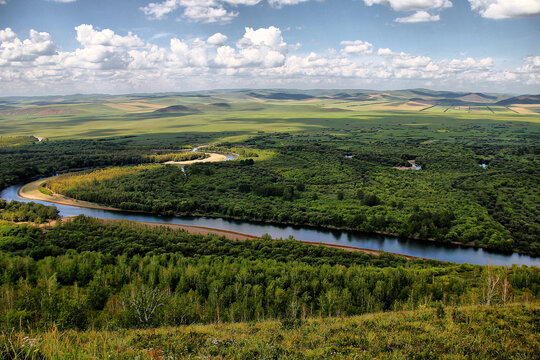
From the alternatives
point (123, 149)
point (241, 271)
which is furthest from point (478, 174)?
point (123, 149)

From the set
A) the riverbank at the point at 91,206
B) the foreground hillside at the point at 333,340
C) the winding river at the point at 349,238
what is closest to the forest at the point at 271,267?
the foreground hillside at the point at 333,340

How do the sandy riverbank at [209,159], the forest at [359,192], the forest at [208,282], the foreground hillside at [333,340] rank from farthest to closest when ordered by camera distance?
the sandy riverbank at [209,159] < the forest at [359,192] < the forest at [208,282] < the foreground hillside at [333,340]

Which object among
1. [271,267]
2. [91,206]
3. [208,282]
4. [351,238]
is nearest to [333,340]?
[208,282]

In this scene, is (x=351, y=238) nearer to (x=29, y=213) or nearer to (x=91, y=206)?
(x=91, y=206)

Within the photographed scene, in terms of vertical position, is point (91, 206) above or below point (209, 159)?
below

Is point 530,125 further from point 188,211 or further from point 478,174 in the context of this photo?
point 188,211

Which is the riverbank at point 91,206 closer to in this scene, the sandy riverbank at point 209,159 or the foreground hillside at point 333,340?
the foreground hillside at point 333,340

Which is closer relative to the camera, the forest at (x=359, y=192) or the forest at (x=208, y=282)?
the forest at (x=208, y=282)
